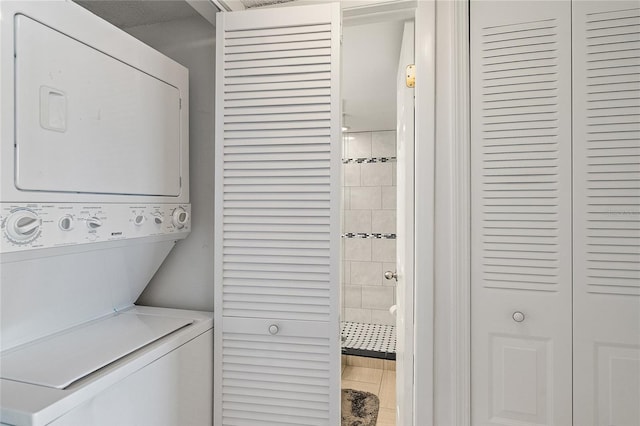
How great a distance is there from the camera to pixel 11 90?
2.62ft

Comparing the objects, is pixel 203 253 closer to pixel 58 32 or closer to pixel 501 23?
pixel 58 32

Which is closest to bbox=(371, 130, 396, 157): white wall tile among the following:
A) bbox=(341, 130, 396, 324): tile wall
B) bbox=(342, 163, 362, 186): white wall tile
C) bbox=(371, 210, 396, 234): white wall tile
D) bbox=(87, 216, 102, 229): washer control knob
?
bbox=(341, 130, 396, 324): tile wall

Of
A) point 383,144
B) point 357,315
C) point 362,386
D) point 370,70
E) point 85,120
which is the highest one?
point 370,70

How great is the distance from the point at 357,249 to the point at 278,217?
9.85ft

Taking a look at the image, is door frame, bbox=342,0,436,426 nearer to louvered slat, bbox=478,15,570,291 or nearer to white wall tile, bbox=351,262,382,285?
louvered slat, bbox=478,15,570,291

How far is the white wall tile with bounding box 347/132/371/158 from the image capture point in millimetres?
4160

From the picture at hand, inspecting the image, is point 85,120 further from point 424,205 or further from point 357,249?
point 357,249

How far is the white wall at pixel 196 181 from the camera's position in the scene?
5.09 feet

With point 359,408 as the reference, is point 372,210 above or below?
above

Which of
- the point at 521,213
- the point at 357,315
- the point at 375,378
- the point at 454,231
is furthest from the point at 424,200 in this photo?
the point at 357,315

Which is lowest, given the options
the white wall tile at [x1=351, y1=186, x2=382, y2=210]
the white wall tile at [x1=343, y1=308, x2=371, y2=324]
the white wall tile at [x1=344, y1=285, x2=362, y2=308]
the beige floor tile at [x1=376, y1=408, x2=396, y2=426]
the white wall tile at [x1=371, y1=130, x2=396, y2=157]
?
the beige floor tile at [x1=376, y1=408, x2=396, y2=426]

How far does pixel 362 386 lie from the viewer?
121 inches

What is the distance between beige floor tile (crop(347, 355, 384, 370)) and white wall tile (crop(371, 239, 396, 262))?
1182 mm

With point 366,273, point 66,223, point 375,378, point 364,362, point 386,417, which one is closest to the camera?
point 66,223
